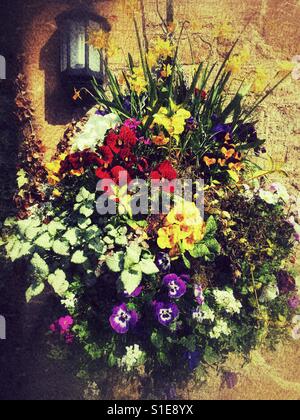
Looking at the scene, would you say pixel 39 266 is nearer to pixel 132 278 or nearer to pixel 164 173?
pixel 132 278

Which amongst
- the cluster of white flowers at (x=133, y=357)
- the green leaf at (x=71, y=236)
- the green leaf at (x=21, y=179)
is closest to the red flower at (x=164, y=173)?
the green leaf at (x=71, y=236)

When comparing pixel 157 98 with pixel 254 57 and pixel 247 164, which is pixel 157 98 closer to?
pixel 247 164

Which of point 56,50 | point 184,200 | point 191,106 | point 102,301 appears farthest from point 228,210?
point 56,50

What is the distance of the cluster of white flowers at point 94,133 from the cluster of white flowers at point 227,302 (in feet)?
3.29

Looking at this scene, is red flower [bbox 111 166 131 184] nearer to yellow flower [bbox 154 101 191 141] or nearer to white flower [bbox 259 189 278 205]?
yellow flower [bbox 154 101 191 141]

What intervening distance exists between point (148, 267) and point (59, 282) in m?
0.45

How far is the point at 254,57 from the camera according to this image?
2898mm

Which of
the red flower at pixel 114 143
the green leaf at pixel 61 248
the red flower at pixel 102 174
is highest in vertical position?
the red flower at pixel 114 143

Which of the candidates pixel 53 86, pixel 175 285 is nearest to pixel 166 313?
pixel 175 285

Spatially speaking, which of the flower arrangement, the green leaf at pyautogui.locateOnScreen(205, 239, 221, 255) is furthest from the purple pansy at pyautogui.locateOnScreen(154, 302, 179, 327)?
the green leaf at pyautogui.locateOnScreen(205, 239, 221, 255)

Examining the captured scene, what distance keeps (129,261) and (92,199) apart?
1.21ft

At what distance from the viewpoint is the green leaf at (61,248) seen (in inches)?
77.0

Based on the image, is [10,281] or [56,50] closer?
[10,281]

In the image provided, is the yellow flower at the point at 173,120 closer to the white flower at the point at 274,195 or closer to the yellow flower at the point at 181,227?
→ the yellow flower at the point at 181,227
